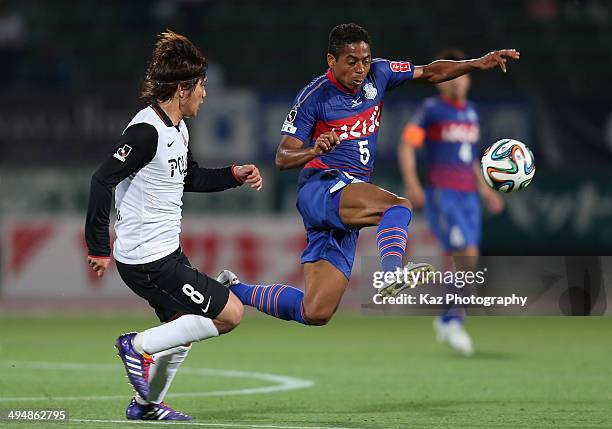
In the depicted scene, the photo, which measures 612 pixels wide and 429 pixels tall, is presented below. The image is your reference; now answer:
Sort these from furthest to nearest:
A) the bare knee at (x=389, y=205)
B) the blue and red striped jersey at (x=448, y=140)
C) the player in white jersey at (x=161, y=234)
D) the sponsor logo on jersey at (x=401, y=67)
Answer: the blue and red striped jersey at (x=448, y=140), the sponsor logo on jersey at (x=401, y=67), the bare knee at (x=389, y=205), the player in white jersey at (x=161, y=234)

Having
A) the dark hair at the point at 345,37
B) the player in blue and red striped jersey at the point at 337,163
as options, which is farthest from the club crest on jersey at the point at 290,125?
the dark hair at the point at 345,37

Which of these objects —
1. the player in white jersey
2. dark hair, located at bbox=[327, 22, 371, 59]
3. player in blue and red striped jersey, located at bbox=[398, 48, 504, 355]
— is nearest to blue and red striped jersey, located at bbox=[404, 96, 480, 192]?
player in blue and red striped jersey, located at bbox=[398, 48, 504, 355]

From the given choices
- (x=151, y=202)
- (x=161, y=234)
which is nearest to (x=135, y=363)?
(x=161, y=234)

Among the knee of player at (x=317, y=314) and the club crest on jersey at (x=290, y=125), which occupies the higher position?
the club crest on jersey at (x=290, y=125)

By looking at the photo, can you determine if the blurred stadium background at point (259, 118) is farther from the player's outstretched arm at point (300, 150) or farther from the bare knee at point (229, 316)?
the bare knee at point (229, 316)

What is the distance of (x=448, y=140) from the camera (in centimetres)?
1130

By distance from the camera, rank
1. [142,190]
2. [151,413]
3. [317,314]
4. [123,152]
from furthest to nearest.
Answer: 1. [317,314]
2. [151,413]
3. [142,190]
4. [123,152]

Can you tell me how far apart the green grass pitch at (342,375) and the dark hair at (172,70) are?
5.90 ft

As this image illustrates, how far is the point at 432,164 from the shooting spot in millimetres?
11344

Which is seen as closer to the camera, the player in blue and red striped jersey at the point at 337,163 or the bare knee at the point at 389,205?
the bare knee at the point at 389,205

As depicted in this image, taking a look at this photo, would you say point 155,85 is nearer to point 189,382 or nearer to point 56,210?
point 189,382

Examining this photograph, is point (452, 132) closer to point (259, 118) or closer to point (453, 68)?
point (453, 68)

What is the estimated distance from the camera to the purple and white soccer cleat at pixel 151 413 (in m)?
6.78

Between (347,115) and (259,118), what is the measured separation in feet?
30.4
